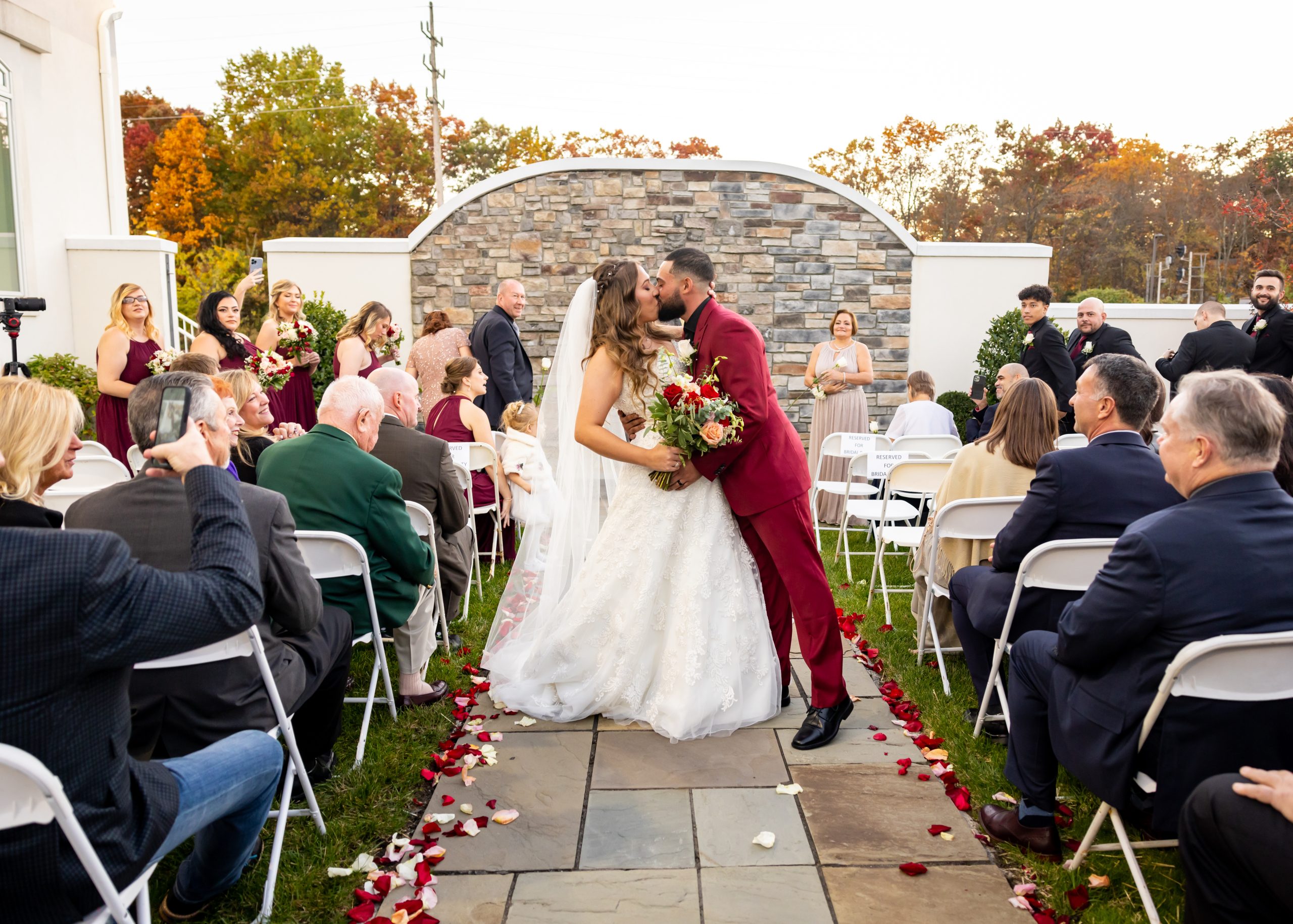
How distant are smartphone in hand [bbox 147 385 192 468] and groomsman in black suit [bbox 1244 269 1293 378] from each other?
8.80 m

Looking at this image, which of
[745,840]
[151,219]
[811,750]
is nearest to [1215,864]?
[745,840]

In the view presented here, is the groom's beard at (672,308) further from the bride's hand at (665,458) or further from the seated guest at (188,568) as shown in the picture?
the seated guest at (188,568)

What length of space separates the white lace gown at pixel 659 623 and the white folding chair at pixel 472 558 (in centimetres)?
129

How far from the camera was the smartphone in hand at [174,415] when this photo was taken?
2.04 meters

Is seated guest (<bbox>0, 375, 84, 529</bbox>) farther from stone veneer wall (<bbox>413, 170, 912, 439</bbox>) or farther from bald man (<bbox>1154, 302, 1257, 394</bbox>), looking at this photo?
stone veneer wall (<bbox>413, 170, 912, 439</bbox>)

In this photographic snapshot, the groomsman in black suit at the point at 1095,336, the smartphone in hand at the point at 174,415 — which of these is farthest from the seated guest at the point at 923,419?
the smartphone in hand at the point at 174,415

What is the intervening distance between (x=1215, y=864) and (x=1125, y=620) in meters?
0.59

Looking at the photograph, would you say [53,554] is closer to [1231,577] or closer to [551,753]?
[551,753]

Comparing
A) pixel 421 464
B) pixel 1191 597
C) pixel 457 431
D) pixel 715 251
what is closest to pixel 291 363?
pixel 457 431

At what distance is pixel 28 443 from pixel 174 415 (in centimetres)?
118

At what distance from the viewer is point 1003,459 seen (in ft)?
13.6

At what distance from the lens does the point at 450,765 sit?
136 inches

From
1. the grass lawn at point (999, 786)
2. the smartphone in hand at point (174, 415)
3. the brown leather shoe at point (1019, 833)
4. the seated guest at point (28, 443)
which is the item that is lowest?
the grass lawn at point (999, 786)

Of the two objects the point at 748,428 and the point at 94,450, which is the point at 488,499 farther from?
the point at 748,428
